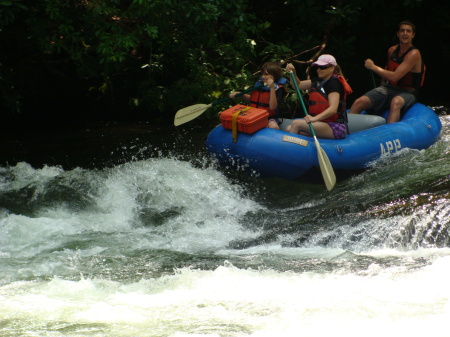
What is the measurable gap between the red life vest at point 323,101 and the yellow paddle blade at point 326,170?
404mm

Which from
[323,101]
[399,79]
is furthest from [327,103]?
[399,79]

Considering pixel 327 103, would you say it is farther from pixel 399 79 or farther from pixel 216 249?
pixel 216 249

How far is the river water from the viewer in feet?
10.9

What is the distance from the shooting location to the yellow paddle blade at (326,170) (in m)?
5.31

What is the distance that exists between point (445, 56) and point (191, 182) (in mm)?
5134

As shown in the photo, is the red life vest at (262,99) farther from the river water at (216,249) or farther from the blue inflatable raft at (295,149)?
the river water at (216,249)

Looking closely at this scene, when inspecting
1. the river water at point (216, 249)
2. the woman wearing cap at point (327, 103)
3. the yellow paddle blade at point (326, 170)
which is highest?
the woman wearing cap at point (327, 103)

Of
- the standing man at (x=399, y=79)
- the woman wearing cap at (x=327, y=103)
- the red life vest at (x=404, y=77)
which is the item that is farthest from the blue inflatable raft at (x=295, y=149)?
the red life vest at (x=404, y=77)

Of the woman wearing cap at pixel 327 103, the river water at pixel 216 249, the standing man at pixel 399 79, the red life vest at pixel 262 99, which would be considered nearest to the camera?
the river water at pixel 216 249

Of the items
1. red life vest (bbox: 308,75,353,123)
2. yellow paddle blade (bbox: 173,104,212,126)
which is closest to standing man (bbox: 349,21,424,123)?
red life vest (bbox: 308,75,353,123)

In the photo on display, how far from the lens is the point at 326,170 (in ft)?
17.5

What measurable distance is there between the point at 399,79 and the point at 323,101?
110cm

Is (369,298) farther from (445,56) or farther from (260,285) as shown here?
(445,56)

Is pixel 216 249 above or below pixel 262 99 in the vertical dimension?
below
